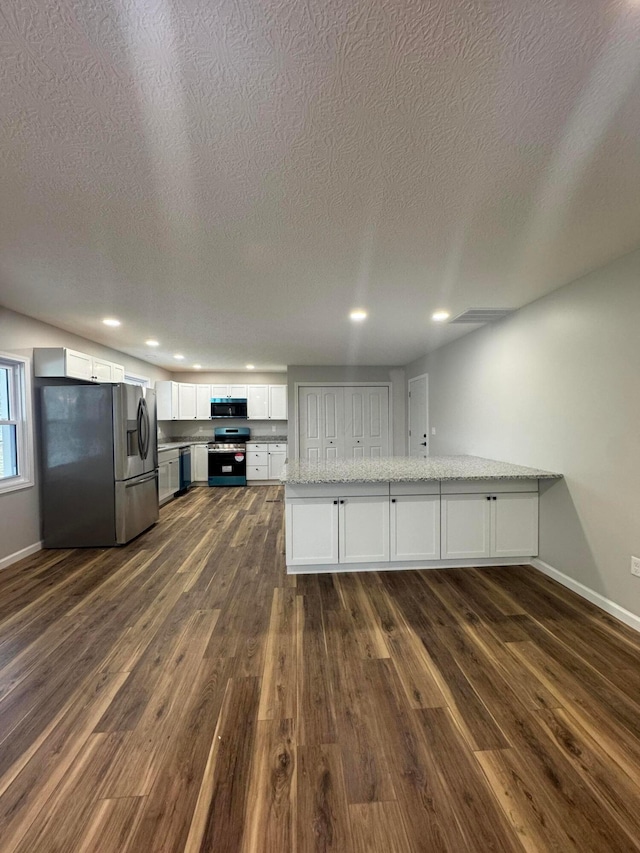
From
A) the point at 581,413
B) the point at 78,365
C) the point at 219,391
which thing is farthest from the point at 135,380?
the point at 581,413

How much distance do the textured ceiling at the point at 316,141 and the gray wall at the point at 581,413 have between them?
351mm

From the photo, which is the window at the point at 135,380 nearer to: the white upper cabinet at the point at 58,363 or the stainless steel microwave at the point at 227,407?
the stainless steel microwave at the point at 227,407

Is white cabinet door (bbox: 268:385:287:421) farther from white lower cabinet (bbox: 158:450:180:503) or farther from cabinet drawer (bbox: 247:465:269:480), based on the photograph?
white lower cabinet (bbox: 158:450:180:503)

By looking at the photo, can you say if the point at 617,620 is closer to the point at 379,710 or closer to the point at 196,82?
the point at 379,710

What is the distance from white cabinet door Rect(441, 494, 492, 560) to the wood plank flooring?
1.33 ft

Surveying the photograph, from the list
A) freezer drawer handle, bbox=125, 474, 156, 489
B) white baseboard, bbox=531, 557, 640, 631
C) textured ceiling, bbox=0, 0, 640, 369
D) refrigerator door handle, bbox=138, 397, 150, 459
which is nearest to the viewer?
textured ceiling, bbox=0, 0, 640, 369

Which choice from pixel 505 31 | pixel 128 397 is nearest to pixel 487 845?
pixel 505 31

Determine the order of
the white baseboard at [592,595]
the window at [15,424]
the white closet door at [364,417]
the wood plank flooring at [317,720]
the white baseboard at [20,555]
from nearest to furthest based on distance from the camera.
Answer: the wood plank flooring at [317,720] → the white baseboard at [592,595] → the white baseboard at [20,555] → the window at [15,424] → the white closet door at [364,417]

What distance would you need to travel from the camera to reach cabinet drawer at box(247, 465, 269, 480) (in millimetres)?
7574

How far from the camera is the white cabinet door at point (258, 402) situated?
25.1 feet

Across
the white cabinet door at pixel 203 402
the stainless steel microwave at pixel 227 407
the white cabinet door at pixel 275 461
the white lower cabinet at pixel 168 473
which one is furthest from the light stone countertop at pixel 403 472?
the white cabinet door at pixel 203 402

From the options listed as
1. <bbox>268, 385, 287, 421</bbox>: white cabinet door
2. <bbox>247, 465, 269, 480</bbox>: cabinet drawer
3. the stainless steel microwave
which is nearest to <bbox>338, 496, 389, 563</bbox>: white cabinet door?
<bbox>247, 465, 269, 480</bbox>: cabinet drawer

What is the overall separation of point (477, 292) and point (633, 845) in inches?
119

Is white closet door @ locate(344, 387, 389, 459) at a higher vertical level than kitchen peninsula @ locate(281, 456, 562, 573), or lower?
higher
